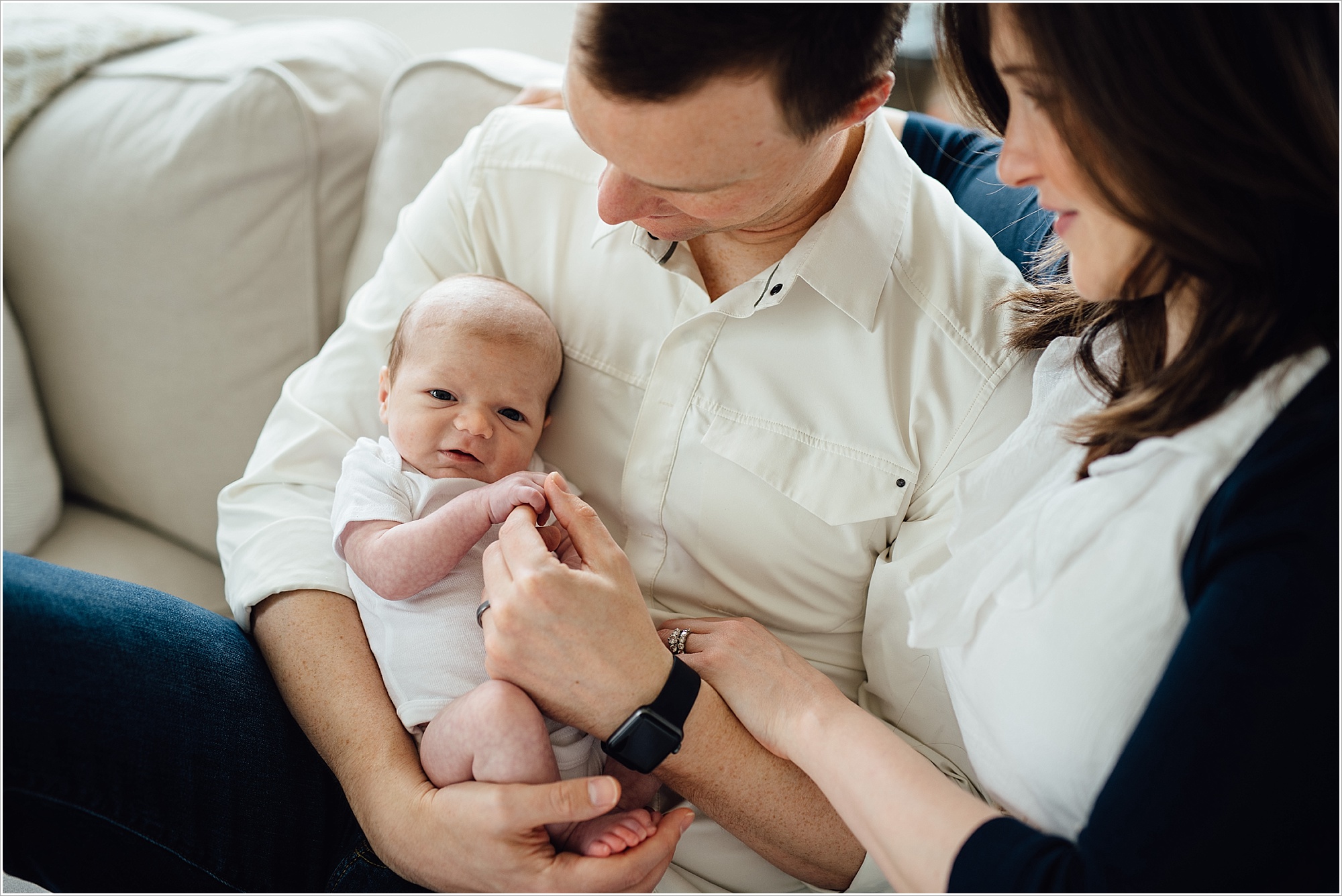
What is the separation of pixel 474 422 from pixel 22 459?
0.99m

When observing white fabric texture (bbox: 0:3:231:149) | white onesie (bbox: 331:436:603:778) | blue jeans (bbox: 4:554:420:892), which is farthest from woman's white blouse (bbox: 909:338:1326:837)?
white fabric texture (bbox: 0:3:231:149)

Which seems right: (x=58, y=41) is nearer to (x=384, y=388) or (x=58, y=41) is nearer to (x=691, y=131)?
(x=384, y=388)

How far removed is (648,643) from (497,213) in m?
0.67

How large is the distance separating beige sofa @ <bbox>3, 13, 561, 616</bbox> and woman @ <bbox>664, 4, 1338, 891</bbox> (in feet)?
3.61

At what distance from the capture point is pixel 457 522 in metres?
1.08

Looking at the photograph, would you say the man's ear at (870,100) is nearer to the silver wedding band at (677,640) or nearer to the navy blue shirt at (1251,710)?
the navy blue shirt at (1251,710)

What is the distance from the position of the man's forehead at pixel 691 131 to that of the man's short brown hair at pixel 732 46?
11mm

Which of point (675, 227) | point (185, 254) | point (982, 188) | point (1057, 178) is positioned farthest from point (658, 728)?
point (185, 254)

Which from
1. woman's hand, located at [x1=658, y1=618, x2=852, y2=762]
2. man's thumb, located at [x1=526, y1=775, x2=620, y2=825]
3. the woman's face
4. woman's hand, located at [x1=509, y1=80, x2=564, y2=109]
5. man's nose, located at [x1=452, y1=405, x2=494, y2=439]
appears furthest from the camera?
woman's hand, located at [x1=509, y1=80, x2=564, y2=109]

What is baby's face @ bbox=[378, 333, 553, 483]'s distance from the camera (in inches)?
46.6

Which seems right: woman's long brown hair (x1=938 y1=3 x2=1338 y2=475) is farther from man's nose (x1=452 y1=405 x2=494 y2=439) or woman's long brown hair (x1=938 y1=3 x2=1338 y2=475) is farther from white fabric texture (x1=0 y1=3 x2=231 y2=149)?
white fabric texture (x1=0 y1=3 x2=231 y2=149)

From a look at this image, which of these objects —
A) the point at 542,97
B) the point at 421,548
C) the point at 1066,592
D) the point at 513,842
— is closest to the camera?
the point at 1066,592

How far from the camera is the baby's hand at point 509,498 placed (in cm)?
108

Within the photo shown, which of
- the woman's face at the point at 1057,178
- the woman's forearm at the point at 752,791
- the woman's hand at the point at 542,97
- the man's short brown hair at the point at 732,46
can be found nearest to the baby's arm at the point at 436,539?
the woman's forearm at the point at 752,791
